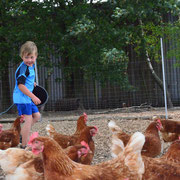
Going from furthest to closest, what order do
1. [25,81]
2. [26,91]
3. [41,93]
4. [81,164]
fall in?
[41,93]
[25,81]
[26,91]
[81,164]

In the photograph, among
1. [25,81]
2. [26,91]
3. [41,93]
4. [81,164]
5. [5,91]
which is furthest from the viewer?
[5,91]

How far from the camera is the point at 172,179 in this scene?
3.11 m

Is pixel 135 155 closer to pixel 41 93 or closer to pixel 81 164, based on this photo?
pixel 81 164

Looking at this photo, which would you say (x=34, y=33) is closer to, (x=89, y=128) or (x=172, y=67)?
(x=172, y=67)

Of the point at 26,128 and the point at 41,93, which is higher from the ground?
the point at 41,93

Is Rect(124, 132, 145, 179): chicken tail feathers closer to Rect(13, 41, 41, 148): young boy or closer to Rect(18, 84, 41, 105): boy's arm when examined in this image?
Rect(18, 84, 41, 105): boy's arm

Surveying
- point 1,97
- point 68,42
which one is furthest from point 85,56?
point 1,97

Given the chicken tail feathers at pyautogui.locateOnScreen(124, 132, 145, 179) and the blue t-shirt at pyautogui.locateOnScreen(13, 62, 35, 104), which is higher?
the blue t-shirt at pyautogui.locateOnScreen(13, 62, 35, 104)

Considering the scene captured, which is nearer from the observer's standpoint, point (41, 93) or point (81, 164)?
point (81, 164)

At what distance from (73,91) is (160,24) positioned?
4.42m

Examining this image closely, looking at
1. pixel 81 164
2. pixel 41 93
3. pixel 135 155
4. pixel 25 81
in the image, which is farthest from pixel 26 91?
pixel 135 155

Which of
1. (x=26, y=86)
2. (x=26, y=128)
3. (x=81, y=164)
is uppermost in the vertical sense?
(x=26, y=86)

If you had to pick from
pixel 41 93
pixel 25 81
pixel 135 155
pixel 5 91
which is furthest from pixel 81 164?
pixel 5 91

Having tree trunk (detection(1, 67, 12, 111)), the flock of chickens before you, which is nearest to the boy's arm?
the flock of chickens
